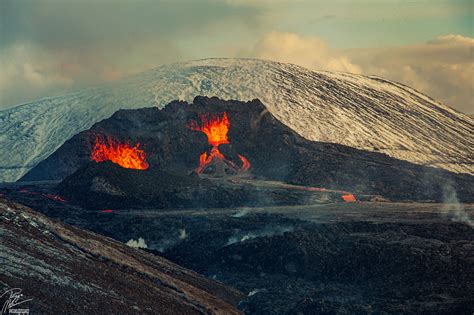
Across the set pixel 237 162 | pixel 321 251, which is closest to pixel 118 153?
pixel 237 162

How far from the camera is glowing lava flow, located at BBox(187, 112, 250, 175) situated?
131 m

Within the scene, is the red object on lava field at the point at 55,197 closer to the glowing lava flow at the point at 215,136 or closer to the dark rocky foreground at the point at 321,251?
the dark rocky foreground at the point at 321,251

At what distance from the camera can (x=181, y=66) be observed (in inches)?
7766

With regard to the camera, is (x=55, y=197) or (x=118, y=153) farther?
(x=118, y=153)

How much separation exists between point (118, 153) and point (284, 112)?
46340mm

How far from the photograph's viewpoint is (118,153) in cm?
13150

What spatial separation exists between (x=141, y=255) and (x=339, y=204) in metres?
51.0


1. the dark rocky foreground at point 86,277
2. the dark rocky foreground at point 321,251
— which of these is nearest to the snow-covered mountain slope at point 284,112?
the dark rocky foreground at point 321,251

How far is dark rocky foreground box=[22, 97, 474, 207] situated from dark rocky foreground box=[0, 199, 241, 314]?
4908cm

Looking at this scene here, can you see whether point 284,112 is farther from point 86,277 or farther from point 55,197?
point 86,277

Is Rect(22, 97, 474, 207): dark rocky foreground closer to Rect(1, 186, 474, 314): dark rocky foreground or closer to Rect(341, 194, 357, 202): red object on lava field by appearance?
Rect(341, 194, 357, 202): red object on lava field

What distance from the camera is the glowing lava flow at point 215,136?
131 m

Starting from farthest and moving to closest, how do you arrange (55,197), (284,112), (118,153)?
(284,112) < (118,153) < (55,197)

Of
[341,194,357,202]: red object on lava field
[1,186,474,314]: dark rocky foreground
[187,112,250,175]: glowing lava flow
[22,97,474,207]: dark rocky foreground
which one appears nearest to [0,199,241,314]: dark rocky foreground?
[1,186,474,314]: dark rocky foreground
